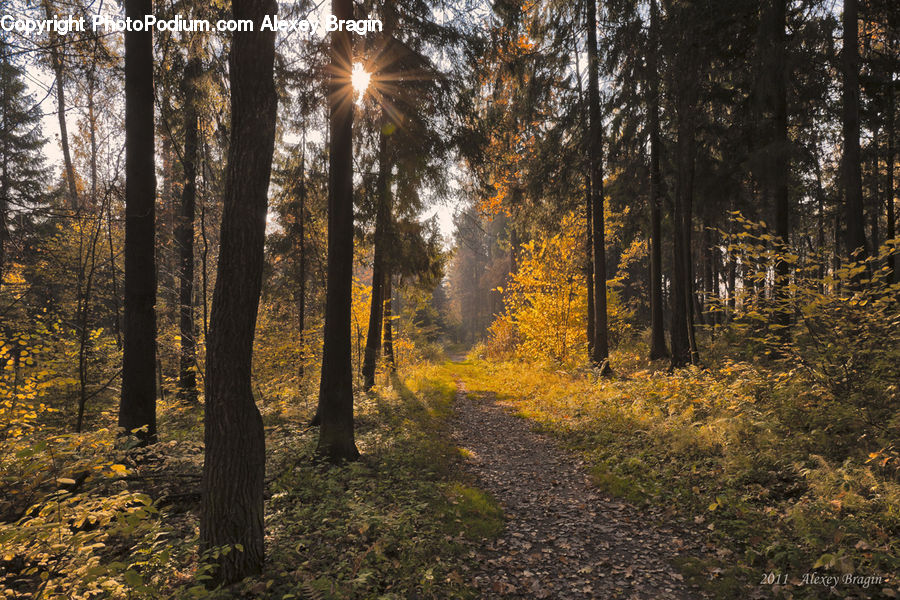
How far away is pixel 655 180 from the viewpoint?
13219 mm

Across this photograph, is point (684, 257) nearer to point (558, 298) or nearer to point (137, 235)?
point (558, 298)

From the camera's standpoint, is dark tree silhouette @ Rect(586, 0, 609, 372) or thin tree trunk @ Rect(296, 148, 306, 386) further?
thin tree trunk @ Rect(296, 148, 306, 386)

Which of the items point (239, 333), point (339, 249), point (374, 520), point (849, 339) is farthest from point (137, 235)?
point (849, 339)

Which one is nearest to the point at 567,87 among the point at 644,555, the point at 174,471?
the point at 644,555

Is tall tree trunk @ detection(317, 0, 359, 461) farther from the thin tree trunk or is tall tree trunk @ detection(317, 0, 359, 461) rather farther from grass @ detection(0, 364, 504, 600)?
the thin tree trunk

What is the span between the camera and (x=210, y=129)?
786 cm

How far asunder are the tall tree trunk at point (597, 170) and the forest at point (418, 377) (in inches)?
3.0

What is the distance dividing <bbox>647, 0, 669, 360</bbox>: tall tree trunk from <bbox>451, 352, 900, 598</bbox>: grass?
510 centimetres

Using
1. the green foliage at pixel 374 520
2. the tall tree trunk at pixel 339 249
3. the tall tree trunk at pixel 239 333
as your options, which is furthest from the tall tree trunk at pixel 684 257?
the tall tree trunk at pixel 239 333

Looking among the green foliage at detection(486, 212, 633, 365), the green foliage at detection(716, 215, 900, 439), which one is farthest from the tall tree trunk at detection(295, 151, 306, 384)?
the green foliage at detection(716, 215, 900, 439)

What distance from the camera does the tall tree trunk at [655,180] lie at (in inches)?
404

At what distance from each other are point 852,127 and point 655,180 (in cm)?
514

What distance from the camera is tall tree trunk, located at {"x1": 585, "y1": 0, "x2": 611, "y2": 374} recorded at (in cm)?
1267

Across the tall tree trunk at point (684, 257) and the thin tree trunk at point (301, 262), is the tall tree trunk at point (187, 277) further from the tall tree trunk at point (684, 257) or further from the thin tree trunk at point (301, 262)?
the tall tree trunk at point (684, 257)
